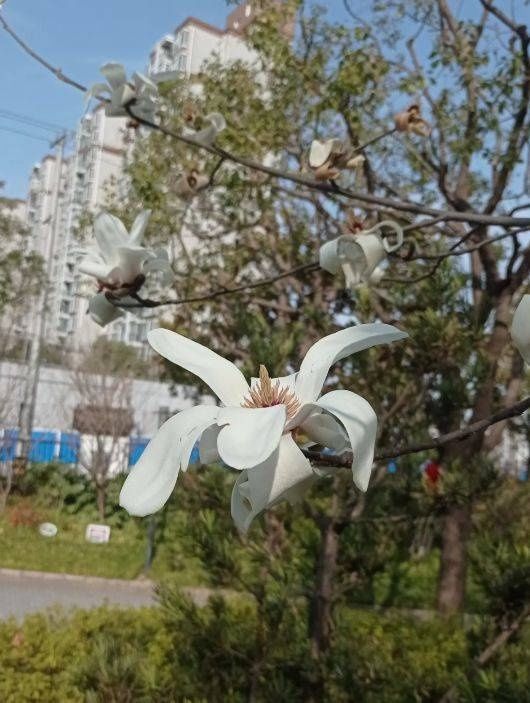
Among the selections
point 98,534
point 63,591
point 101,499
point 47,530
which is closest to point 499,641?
point 63,591

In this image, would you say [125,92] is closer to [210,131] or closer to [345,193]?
[210,131]

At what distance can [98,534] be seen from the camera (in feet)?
25.8

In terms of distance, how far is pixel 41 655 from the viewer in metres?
2.98

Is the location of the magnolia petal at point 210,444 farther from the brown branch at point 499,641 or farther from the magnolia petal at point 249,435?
the brown branch at point 499,641

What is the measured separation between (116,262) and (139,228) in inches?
2.8

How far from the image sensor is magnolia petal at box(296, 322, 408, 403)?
528 millimetres

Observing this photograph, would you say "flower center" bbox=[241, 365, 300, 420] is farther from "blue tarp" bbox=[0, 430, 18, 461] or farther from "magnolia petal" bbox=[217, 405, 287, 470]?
"blue tarp" bbox=[0, 430, 18, 461]

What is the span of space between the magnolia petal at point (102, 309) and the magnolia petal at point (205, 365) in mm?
667

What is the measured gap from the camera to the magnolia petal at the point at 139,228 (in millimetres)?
1181

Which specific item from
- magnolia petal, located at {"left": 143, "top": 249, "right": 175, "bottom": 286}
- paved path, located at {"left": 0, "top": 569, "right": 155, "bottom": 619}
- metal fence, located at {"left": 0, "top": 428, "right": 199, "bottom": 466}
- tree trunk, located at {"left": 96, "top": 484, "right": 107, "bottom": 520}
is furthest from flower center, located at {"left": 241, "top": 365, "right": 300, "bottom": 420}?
metal fence, located at {"left": 0, "top": 428, "right": 199, "bottom": 466}

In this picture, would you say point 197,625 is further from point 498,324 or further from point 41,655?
point 498,324

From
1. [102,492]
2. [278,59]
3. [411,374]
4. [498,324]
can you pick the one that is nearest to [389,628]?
[498,324]

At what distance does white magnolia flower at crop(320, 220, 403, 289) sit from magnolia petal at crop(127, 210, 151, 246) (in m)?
0.26

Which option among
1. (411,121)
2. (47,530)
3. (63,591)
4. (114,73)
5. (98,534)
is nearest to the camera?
(114,73)
